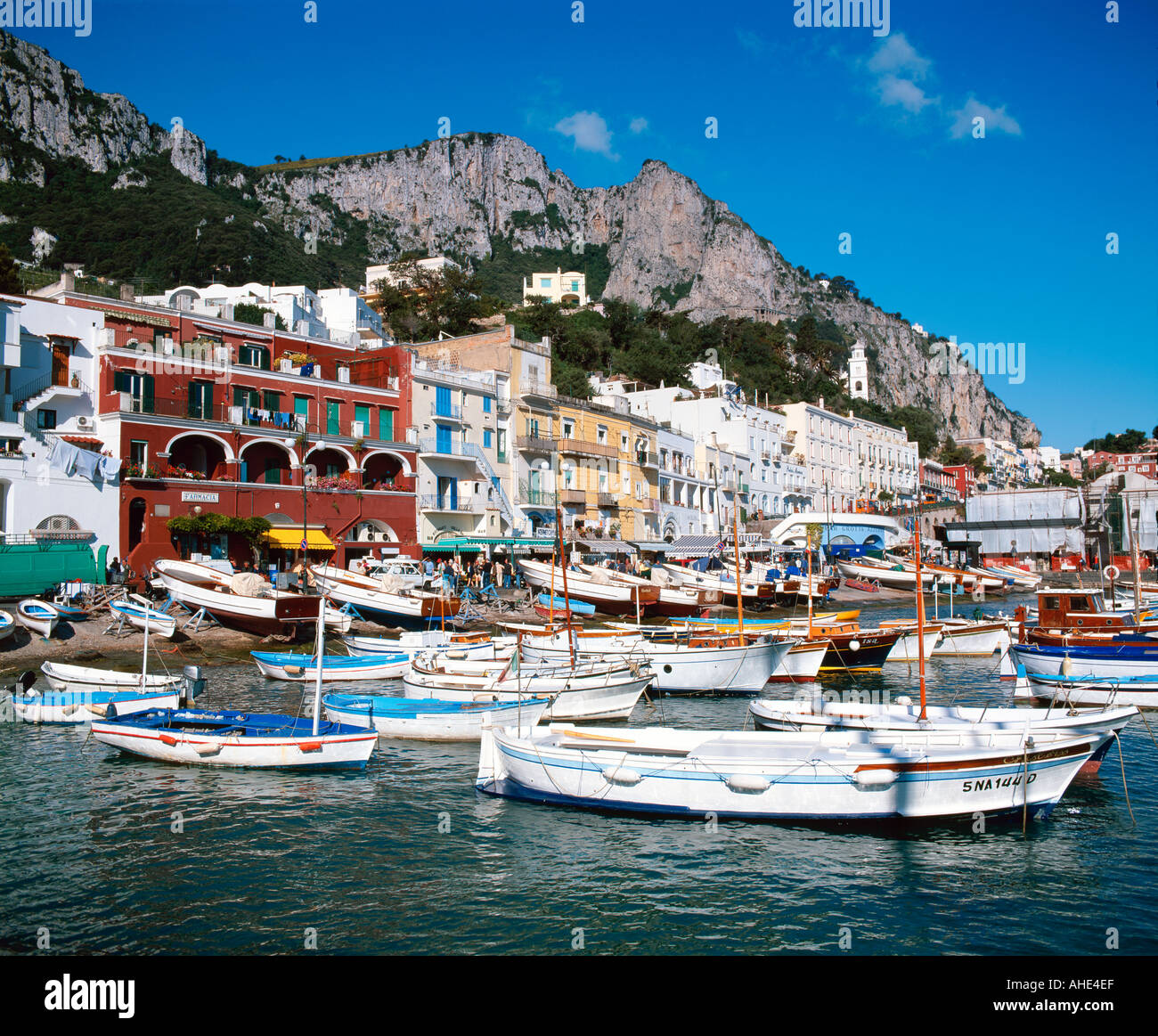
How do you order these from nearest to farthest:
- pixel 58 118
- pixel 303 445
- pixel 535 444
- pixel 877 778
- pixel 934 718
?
pixel 877 778, pixel 934 718, pixel 303 445, pixel 535 444, pixel 58 118

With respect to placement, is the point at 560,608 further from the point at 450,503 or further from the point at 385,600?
the point at 450,503

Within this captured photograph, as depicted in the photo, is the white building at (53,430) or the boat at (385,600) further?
the boat at (385,600)

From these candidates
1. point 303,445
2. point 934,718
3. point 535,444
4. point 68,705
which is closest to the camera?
point 934,718

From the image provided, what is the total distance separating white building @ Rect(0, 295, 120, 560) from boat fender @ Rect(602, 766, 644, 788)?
89.8 ft

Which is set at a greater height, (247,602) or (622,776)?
(247,602)

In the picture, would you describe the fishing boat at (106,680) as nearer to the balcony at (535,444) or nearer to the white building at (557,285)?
the balcony at (535,444)

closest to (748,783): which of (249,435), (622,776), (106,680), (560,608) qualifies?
(622,776)

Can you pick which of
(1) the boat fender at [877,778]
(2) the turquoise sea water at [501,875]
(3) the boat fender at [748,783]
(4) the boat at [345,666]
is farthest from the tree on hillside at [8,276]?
(1) the boat fender at [877,778]

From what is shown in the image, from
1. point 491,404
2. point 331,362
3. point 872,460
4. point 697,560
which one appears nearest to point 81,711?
point 331,362

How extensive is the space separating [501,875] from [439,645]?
1527cm

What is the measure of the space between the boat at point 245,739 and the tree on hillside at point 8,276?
1368 inches

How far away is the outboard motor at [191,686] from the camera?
2106 centimetres

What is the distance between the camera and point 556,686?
69.9 feet

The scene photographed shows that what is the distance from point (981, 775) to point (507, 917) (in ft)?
25.9
